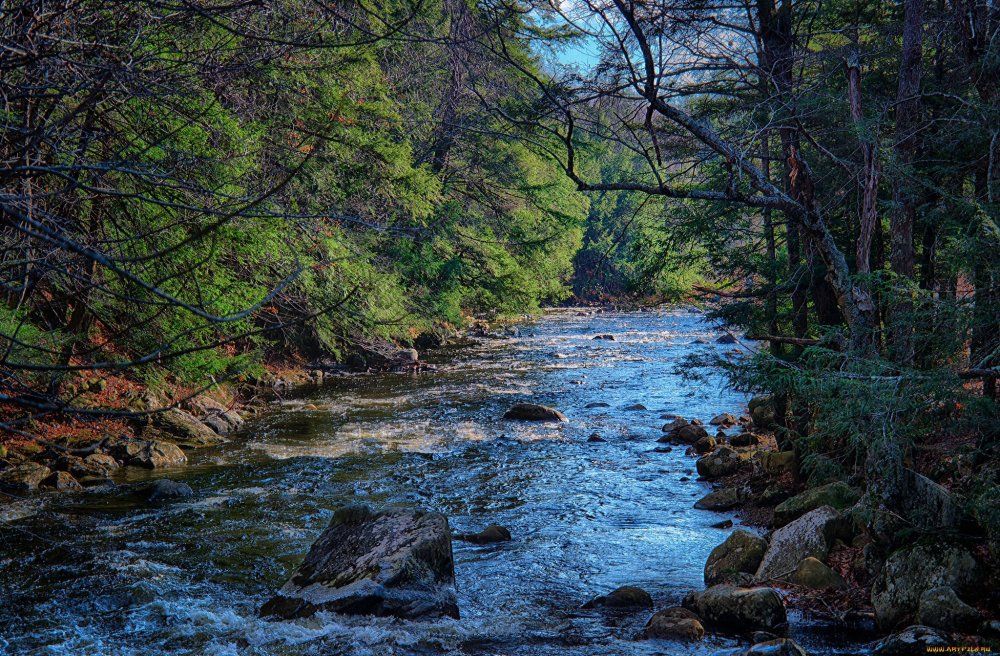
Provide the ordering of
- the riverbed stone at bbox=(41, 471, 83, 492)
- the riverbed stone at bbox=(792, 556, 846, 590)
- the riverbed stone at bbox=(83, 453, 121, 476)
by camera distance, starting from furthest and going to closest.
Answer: the riverbed stone at bbox=(83, 453, 121, 476), the riverbed stone at bbox=(41, 471, 83, 492), the riverbed stone at bbox=(792, 556, 846, 590)

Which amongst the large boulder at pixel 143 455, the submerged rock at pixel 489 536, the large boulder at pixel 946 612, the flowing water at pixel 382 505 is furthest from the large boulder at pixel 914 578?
the large boulder at pixel 143 455

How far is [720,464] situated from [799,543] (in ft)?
12.5

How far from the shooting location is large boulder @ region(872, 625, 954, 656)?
498 cm

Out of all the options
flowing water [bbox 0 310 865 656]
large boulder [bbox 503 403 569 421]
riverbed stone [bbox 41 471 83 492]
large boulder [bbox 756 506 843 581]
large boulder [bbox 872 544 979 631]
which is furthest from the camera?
large boulder [bbox 503 403 569 421]

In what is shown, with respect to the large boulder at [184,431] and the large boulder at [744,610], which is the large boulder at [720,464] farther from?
the large boulder at [184,431]

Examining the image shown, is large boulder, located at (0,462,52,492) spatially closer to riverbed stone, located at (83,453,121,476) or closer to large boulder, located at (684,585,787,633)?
riverbed stone, located at (83,453,121,476)

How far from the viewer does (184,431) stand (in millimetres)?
12266

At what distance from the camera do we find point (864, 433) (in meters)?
5.52

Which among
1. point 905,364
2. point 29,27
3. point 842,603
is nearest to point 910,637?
point 842,603

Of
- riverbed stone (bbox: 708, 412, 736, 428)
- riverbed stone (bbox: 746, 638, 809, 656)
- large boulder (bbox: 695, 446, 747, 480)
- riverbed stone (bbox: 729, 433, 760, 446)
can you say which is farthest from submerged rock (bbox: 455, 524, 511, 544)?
riverbed stone (bbox: 708, 412, 736, 428)

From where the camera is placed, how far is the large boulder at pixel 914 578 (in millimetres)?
5418

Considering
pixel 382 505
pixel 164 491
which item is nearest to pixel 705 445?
pixel 382 505

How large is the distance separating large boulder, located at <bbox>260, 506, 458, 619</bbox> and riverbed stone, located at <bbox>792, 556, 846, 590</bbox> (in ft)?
9.76

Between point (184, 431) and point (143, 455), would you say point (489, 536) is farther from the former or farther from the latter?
point (184, 431)
